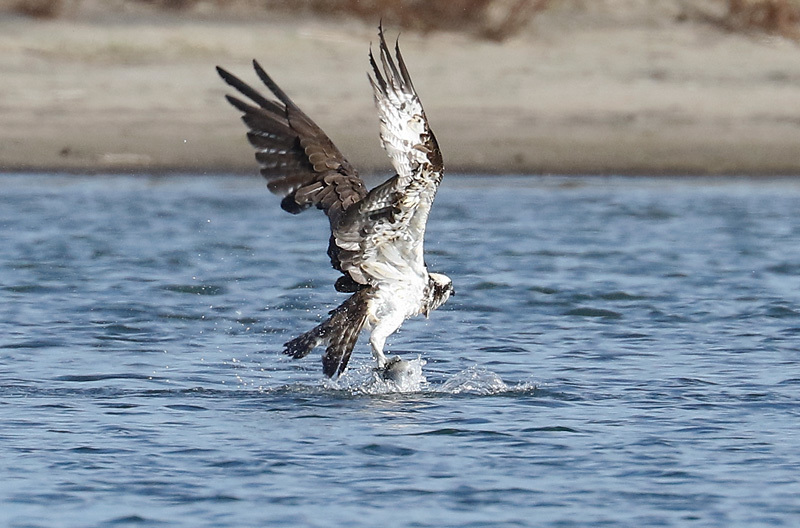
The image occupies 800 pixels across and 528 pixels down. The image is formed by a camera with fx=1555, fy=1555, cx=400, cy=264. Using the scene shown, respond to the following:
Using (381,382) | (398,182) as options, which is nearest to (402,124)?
(398,182)

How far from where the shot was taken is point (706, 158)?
640 inches

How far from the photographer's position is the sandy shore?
634 inches

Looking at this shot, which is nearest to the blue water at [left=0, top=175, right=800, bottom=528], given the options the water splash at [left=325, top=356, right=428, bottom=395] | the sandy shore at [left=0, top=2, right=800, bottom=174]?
the water splash at [left=325, top=356, right=428, bottom=395]

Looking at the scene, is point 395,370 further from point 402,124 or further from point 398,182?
point 402,124

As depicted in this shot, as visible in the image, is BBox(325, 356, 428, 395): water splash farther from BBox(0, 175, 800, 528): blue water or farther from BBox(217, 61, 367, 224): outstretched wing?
BBox(217, 61, 367, 224): outstretched wing

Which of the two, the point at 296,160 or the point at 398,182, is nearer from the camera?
the point at 398,182

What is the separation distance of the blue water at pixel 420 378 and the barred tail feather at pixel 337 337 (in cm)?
25

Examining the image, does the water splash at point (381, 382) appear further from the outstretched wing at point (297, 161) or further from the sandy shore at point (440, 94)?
the sandy shore at point (440, 94)

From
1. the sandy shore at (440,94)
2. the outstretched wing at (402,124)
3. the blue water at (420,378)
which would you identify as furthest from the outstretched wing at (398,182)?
the sandy shore at (440,94)

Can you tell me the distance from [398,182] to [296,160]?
2.46 ft

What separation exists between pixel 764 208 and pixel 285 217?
180 inches

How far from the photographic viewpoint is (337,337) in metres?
7.36

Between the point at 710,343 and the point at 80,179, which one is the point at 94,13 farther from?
the point at 710,343

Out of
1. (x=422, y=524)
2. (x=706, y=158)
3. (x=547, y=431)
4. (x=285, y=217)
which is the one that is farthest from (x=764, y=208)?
(x=422, y=524)
